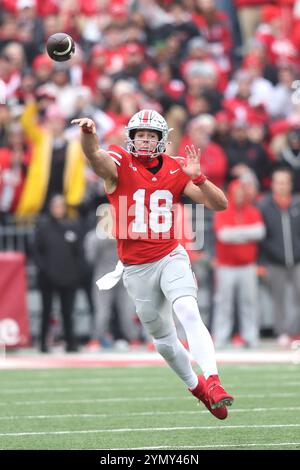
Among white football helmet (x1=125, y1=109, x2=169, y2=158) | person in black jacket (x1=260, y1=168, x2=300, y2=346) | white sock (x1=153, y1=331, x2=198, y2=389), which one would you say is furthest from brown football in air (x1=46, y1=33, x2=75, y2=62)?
person in black jacket (x1=260, y1=168, x2=300, y2=346)

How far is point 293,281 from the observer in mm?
15250

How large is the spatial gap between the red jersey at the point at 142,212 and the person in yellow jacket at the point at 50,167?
22.3ft

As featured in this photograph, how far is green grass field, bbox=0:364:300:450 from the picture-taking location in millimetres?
7078

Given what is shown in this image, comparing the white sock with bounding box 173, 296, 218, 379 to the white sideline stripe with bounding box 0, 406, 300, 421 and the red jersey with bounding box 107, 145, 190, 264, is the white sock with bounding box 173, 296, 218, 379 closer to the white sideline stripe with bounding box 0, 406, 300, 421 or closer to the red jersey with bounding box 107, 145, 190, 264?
the red jersey with bounding box 107, 145, 190, 264

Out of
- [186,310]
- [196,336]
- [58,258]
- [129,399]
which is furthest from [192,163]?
[58,258]

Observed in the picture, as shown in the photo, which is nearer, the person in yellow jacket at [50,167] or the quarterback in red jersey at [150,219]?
the quarterback in red jersey at [150,219]

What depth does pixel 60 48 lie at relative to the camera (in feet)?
25.6

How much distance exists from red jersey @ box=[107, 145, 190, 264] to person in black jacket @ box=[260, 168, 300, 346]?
23.8 ft

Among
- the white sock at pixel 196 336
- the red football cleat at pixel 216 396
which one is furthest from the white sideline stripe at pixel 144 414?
the red football cleat at pixel 216 396

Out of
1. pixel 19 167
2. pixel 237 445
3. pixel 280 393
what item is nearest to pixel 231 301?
pixel 19 167

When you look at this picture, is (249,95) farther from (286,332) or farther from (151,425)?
(151,425)

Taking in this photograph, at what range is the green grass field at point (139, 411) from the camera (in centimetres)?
708

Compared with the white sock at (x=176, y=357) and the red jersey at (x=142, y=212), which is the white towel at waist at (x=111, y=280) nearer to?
the red jersey at (x=142, y=212)

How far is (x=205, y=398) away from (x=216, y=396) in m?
0.33
